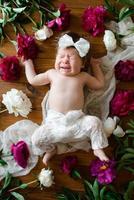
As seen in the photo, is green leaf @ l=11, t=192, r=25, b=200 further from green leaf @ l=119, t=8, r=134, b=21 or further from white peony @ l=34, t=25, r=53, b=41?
green leaf @ l=119, t=8, r=134, b=21

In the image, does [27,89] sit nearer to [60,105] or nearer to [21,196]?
[60,105]

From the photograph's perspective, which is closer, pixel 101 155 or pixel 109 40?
pixel 101 155

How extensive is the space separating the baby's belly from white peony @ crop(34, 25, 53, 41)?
23cm

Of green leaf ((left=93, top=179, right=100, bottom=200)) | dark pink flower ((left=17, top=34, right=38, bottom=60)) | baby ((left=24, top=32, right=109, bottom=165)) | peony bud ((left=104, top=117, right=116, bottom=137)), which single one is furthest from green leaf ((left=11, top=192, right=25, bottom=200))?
dark pink flower ((left=17, top=34, right=38, bottom=60))

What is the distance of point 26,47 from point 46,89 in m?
0.16

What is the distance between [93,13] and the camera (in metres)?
1.67

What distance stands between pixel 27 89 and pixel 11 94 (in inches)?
2.4

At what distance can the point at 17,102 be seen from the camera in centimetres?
163

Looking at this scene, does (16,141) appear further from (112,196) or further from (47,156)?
(112,196)

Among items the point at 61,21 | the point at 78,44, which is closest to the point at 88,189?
the point at 78,44

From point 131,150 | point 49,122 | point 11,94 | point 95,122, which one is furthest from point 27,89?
point 131,150

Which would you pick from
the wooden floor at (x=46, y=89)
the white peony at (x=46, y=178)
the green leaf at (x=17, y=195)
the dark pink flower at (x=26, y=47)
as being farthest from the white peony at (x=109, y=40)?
the green leaf at (x=17, y=195)

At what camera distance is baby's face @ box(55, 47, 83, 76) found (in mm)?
1588

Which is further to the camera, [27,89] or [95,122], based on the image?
[27,89]
